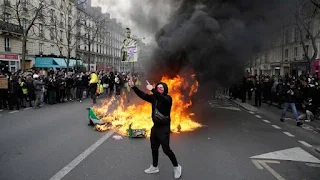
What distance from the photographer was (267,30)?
10.1 meters

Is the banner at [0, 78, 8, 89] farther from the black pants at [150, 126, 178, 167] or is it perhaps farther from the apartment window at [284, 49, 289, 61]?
the apartment window at [284, 49, 289, 61]

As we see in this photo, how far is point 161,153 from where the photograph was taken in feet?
19.5

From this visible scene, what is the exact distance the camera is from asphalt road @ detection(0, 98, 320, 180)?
15.4 feet

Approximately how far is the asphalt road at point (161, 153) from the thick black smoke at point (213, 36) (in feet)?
6.89

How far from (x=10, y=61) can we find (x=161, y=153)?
103 ft

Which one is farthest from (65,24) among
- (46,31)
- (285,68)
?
(285,68)

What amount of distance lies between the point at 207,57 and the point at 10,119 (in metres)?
7.10

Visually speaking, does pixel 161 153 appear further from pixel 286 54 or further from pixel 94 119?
pixel 286 54

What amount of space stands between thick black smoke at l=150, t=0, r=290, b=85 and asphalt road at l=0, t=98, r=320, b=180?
210 centimetres

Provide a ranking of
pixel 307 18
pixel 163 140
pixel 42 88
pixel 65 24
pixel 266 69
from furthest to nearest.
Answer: pixel 266 69, pixel 65 24, pixel 307 18, pixel 42 88, pixel 163 140

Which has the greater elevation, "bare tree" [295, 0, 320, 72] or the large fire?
"bare tree" [295, 0, 320, 72]

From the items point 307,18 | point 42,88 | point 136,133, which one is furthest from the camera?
point 307,18

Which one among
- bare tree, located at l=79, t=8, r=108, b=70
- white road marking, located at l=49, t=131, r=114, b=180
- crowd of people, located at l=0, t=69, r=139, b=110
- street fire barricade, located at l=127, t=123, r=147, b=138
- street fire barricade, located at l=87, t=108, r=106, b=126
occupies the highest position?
bare tree, located at l=79, t=8, r=108, b=70

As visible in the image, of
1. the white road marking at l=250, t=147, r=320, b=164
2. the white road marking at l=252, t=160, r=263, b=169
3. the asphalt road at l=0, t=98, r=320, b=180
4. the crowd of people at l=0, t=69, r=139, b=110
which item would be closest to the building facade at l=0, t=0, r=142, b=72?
the crowd of people at l=0, t=69, r=139, b=110
